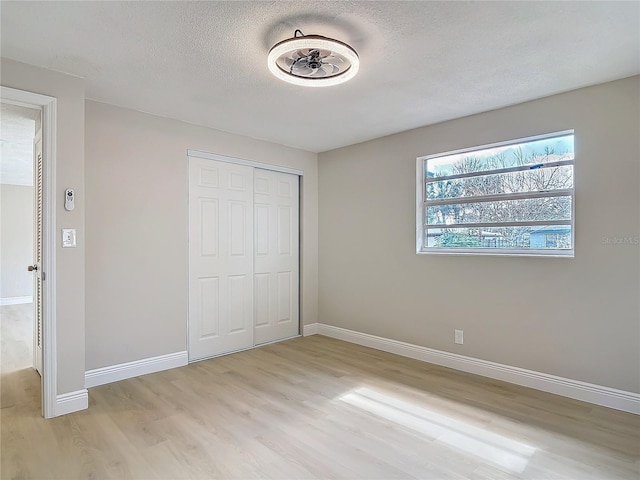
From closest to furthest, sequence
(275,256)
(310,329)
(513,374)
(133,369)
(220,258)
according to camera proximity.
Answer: (513,374) → (133,369) → (220,258) → (275,256) → (310,329)

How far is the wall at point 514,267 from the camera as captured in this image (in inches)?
105

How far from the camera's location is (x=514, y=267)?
3189mm

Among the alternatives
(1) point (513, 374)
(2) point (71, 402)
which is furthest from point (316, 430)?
(1) point (513, 374)

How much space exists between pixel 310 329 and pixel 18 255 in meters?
6.87

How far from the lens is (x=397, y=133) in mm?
4062

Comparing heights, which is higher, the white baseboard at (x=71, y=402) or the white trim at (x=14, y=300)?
the white baseboard at (x=71, y=402)

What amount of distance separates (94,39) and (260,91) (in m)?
1.15

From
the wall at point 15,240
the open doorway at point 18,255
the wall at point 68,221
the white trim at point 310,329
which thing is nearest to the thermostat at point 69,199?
the wall at point 68,221

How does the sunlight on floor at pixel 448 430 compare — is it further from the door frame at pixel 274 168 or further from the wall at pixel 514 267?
the door frame at pixel 274 168

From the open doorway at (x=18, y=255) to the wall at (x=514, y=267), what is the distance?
3.22 meters

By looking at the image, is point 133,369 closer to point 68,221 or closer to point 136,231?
point 136,231

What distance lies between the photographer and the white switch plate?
2594mm

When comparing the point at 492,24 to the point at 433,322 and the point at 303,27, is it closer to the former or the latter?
the point at 303,27

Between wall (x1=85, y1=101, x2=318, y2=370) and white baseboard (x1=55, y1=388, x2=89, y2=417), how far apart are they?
0.47 m
